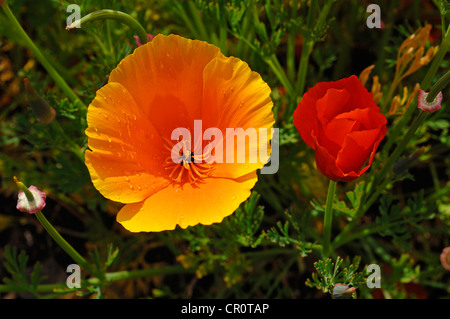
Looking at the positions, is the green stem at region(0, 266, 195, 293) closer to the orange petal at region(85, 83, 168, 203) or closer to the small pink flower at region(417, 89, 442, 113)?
the orange petal at region(85, 83, 168, 203)

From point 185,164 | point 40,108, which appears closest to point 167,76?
point 185,164

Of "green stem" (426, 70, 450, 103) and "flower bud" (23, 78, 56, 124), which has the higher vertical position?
"flower bud" (23, 78, 56, 124)

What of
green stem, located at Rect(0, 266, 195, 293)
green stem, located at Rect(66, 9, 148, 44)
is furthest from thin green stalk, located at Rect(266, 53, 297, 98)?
green stem, located at Rect(0, 266, 195, 293)

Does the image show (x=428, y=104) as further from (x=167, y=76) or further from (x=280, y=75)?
(x=167, y=76)
